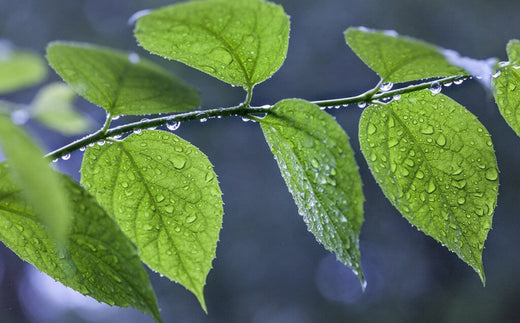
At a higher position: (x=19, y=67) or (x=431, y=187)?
(x=19, y=67)

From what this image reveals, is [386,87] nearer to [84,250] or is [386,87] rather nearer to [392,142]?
[392,142]

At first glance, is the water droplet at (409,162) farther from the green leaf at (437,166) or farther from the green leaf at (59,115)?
the green leaf at (59,115)

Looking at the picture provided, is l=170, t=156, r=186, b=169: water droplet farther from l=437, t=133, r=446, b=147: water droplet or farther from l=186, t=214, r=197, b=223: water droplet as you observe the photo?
l=437, t=133, r=446, b=147: water droplet

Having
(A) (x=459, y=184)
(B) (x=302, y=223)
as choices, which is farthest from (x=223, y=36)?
(B) (x=302, y=223)

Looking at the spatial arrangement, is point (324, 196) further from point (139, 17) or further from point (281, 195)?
point (281, 195)

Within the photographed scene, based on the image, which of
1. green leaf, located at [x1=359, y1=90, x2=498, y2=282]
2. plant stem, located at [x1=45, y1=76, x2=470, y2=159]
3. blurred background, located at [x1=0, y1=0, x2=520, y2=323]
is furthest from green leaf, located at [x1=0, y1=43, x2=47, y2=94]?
blurred background, located at [x1=0, y1=0, x2=520, y2=323]

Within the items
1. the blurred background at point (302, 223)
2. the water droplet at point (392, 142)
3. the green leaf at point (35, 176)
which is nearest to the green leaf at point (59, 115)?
the green leaf at point (35, 176)
